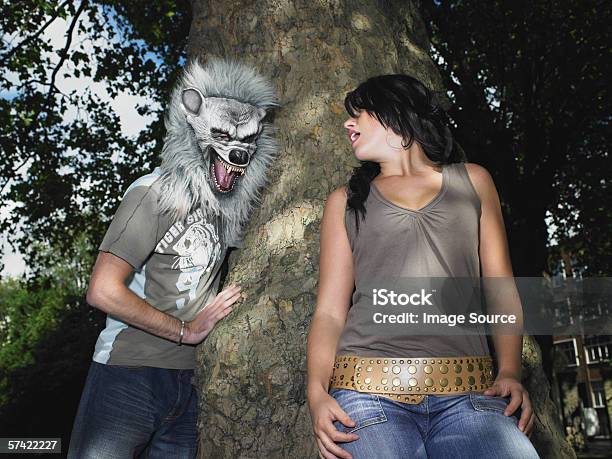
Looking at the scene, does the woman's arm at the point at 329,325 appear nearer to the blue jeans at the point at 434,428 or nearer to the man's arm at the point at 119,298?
the blue jeans at the point at 434,428

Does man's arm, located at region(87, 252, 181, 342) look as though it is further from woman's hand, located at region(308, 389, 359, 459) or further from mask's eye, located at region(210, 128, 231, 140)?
woman's hand, located at region(308, 389, 359, 459)

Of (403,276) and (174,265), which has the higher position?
(174,265)

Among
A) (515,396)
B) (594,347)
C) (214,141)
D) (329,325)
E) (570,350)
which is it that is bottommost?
(515,396)

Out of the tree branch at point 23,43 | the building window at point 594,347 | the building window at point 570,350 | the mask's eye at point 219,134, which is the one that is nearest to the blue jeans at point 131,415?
the mask's eye at point 219,134

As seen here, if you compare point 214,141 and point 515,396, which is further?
point 214,141

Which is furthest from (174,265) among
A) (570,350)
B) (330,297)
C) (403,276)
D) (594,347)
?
(570,350)

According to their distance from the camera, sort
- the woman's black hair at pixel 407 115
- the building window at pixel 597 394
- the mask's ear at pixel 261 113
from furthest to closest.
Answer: the building window at pixel 597 394 < the mask's ear at pixel 261 113 < the woman's black hair at pixel 407 115

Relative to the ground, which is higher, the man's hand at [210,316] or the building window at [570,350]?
the building window at [570,350]

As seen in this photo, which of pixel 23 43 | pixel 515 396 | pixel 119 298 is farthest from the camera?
pixel 23 43

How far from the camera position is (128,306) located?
286 cm

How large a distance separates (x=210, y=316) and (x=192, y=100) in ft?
3.51

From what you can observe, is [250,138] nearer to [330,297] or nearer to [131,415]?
[330,297]

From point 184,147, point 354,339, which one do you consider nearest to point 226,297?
point 184,147

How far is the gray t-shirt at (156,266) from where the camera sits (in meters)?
2.91
